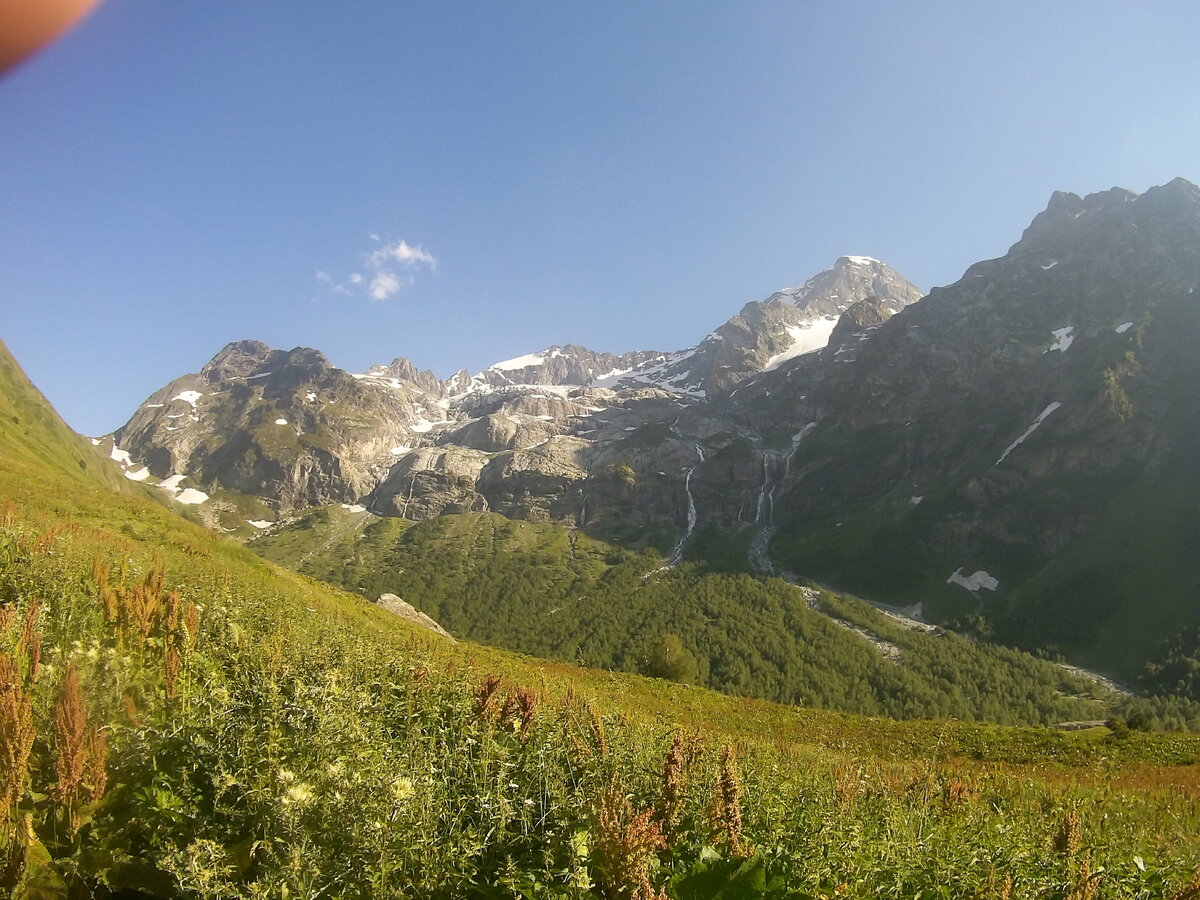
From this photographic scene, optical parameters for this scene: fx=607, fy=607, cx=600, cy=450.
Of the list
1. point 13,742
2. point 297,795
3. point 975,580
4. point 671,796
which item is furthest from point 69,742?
point 975,580

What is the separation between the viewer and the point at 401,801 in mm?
5590

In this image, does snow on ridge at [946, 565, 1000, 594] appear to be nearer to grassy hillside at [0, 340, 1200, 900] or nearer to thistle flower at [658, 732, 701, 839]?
grassy hillside at [0, 340, 1200, 900]

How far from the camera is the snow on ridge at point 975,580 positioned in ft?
624

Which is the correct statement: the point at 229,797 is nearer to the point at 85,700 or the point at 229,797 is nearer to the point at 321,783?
the point at 321,783

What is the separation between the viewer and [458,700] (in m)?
9.10

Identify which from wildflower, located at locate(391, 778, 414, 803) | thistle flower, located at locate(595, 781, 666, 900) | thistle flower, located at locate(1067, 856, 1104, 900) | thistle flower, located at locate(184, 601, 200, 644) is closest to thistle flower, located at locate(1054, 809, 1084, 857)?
thistle flower, located at locate(1067, 856, 1104, 900)

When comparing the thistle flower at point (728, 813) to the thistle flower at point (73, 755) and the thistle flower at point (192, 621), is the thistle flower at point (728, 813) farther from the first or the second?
the thistle flower at point (192, 621)

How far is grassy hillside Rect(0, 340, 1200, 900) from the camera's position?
5262 mm

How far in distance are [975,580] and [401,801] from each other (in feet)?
748

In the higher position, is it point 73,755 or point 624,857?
point 624,857

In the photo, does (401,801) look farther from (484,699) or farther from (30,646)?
(30,646)

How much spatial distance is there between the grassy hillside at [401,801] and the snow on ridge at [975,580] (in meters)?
211

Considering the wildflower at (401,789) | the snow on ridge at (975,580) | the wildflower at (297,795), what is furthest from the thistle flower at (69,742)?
the snow on ridge at (975,580)

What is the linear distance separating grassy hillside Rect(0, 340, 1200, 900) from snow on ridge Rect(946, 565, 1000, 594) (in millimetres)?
211460
